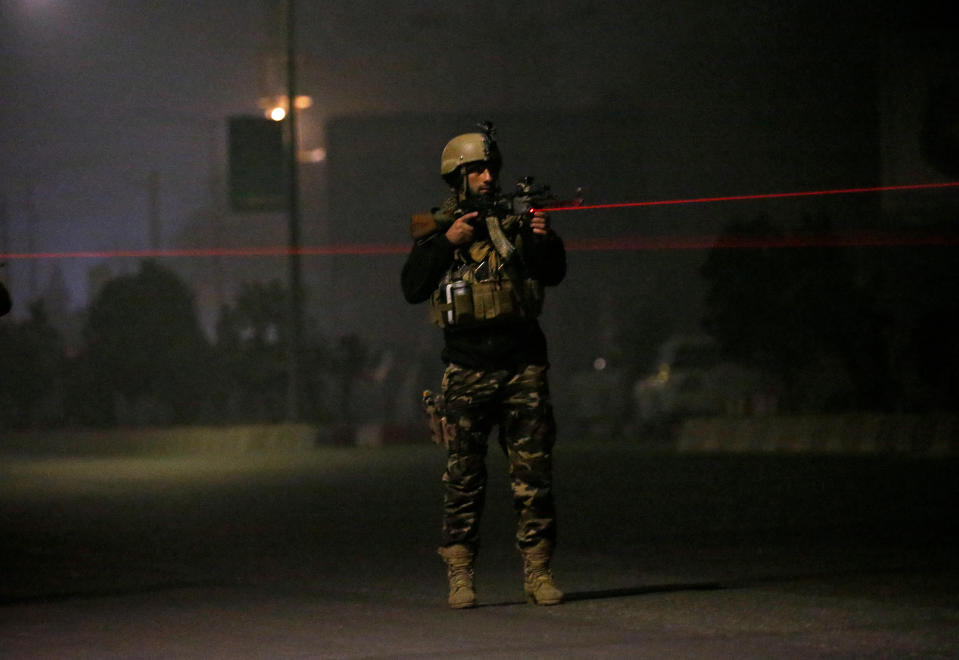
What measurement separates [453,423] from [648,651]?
1.69 metres

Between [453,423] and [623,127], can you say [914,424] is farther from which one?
[623,127]

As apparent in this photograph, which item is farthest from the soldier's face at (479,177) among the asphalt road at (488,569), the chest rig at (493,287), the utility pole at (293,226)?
the utility pole at (293,226)

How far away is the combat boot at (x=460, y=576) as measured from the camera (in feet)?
25.9

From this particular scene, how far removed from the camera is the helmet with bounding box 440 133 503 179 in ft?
26.1

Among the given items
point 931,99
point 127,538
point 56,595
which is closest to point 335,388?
point 931,99

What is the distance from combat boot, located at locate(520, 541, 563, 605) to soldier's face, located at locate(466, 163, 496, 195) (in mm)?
1553

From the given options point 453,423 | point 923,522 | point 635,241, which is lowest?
point 923,522

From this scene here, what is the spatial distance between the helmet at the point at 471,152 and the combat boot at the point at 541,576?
1670 mm

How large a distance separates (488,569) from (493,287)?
7.37ft

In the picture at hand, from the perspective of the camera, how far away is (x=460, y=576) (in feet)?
26.0

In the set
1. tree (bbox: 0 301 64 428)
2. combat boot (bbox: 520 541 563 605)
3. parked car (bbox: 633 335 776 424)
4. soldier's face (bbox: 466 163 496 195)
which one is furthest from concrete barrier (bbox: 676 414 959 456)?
tree (bbox: 0 301 64 428)

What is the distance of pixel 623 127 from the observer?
47469mm

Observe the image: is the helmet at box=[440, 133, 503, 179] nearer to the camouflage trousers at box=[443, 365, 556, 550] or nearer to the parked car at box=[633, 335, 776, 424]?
the camouflage trousers at box=[443, 365, 556, 550]

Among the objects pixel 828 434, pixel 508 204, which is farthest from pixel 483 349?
pixel 828 434
